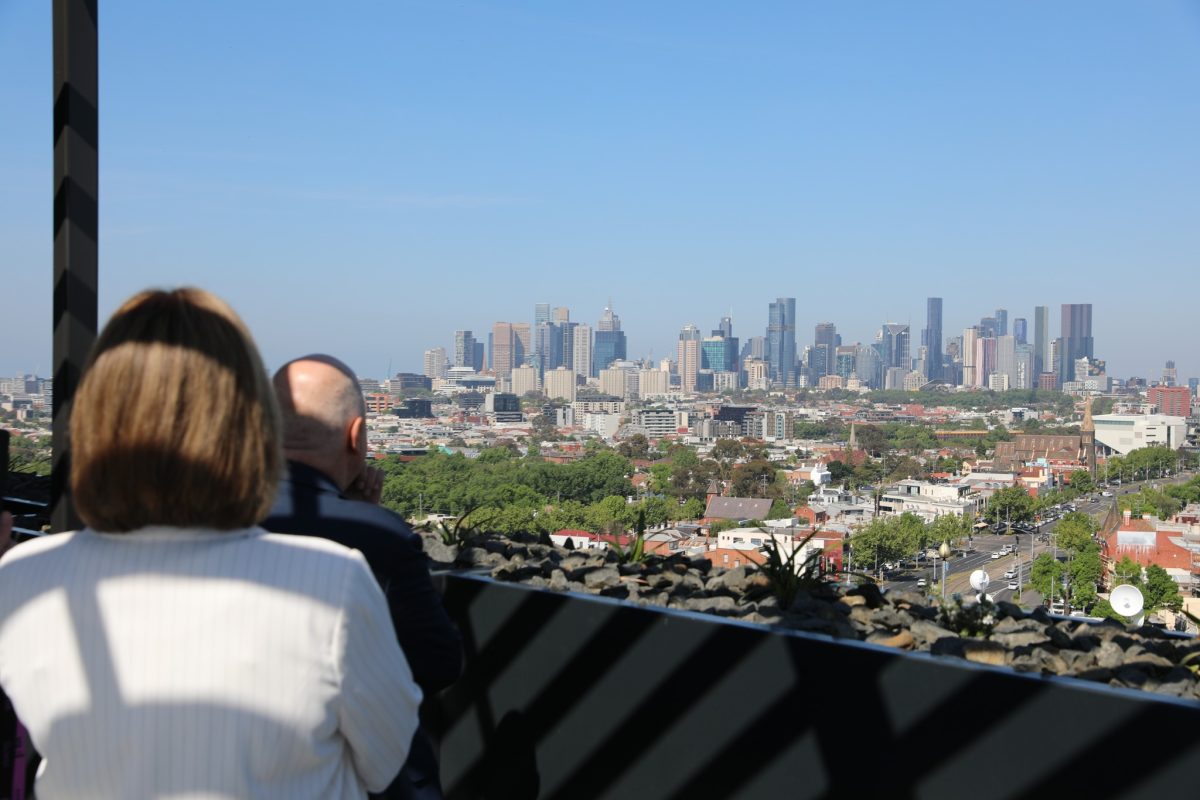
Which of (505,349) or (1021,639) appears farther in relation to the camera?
(505,349)

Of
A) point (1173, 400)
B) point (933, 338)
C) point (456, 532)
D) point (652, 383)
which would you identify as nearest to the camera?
point (456, 532)

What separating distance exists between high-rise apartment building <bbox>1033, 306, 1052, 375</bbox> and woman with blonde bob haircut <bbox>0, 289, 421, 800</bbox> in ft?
412

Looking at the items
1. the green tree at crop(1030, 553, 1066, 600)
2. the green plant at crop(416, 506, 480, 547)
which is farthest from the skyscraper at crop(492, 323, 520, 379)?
the green plant at crop(416, 506, 480, 547)

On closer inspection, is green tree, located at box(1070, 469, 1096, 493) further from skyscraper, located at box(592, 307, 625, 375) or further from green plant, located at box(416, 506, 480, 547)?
skyscraper, located at box(592, 307, 625, 375)

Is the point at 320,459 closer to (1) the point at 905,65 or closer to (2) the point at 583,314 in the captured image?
(1) the point at 905,65

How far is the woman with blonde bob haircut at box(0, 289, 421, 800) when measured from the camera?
748 millimetres

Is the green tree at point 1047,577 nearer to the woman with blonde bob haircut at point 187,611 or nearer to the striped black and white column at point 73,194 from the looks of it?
the striped black and white column at point 73,194

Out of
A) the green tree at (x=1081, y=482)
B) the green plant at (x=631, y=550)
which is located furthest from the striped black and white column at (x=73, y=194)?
the green tree at (x=1081, y=482)

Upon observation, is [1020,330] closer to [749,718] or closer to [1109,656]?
[1109,656]

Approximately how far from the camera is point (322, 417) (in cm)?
130

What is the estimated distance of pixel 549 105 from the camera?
3447cm

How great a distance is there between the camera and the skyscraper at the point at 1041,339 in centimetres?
11719

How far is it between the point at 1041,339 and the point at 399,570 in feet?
435

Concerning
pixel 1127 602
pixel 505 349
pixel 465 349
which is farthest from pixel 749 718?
pixel 505 349
